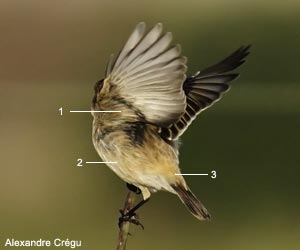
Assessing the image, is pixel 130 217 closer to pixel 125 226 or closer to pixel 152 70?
pixel 125 226

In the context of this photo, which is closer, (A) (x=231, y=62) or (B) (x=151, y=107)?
(B) (x=151, y=107)

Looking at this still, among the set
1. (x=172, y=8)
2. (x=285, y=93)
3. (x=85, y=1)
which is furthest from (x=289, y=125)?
(x=85, y=1)

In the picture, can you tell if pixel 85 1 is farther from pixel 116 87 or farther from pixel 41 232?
pixel 41 232

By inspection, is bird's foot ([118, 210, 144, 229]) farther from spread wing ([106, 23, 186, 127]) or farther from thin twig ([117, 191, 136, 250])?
spread wing ([106, 23, 186, 127])

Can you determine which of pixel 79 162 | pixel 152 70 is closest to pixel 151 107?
pixel 152 70

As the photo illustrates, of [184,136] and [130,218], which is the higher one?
[184,136]

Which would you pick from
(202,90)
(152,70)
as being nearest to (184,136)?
(202,90)

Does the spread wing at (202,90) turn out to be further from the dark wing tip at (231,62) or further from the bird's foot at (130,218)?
the bird's foot at (130,218)

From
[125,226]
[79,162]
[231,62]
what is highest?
[231,62]
